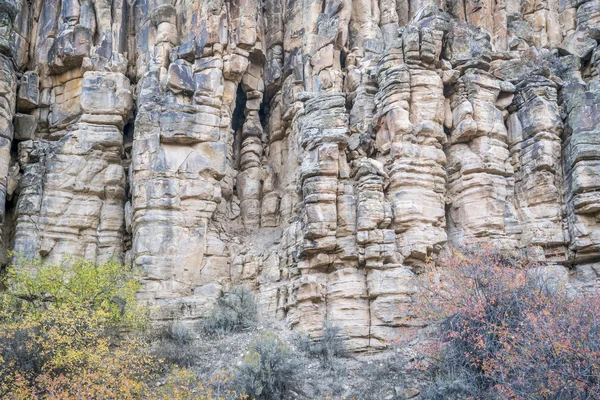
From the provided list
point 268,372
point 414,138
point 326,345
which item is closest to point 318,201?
point 414,138

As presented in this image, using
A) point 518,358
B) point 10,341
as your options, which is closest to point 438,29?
point 518,358

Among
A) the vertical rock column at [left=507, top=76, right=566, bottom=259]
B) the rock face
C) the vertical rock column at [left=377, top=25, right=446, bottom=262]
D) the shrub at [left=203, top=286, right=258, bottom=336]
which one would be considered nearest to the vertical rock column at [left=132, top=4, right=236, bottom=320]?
the rock face

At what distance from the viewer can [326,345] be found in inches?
890

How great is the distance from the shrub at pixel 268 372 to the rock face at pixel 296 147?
9.81ft

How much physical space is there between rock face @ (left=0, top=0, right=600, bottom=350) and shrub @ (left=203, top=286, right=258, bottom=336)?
71 centimetres

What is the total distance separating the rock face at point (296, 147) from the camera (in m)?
25.2

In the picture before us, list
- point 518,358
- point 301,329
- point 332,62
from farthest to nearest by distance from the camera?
point 332,62 → point 301,329 → point 518,358

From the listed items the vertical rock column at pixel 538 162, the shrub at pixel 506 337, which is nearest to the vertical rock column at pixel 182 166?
→ the shrub at pixel 506 337

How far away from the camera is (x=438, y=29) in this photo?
28.5m

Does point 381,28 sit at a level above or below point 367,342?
above

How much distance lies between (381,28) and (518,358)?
66.7 ft

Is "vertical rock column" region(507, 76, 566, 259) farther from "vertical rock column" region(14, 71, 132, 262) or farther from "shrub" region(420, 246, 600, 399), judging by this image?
"vertical rock column" region(14, 71, 132, 262)

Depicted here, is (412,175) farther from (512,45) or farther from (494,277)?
(512,45)

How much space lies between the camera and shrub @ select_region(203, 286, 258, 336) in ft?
80.0
